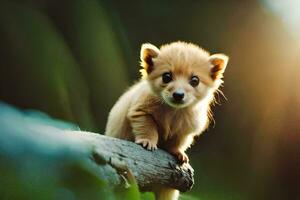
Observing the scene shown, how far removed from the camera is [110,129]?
1.70 metres

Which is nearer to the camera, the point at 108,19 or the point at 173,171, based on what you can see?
the point at 173,171

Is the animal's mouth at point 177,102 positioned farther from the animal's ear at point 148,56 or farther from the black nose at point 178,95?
the animal's ear at point 148,56

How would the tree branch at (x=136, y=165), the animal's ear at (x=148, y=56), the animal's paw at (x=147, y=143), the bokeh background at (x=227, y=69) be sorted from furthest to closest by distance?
the bokeh background at (x=227, y=69) < the animal's ear at (x=148, y=56) < the animal's paw at (x=147, y=143) < the tree branch at (x=136, y=165)

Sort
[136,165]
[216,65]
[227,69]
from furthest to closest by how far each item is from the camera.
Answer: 1. [227,69]
2. [216,65]
3. [136,165]

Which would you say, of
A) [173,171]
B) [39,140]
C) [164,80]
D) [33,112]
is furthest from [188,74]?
[39,140]

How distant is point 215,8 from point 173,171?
0.62 metres

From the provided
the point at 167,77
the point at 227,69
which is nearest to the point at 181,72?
the point at 167,77

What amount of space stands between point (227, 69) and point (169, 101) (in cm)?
46

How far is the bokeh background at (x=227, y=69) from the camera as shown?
1.81 metres

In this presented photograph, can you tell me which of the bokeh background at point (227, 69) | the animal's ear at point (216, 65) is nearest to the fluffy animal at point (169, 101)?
the animal's ear at point (216, 65)

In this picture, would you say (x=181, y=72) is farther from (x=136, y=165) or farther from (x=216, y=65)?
(x=136, y=165)

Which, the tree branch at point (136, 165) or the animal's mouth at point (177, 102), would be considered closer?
the tree branch at point (136, 165)

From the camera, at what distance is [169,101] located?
5.24 feet

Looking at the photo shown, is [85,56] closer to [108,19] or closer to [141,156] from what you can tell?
[108,19]
